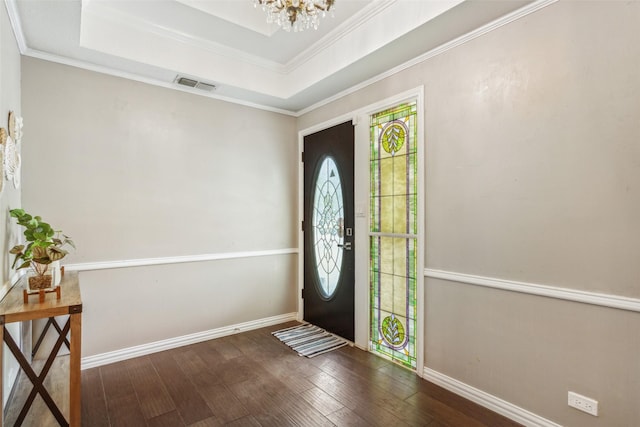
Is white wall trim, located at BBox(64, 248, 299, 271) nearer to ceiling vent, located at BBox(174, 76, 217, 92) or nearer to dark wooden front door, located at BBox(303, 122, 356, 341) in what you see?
dark wooden front door, located at BBox(303, 122, 356, 341)

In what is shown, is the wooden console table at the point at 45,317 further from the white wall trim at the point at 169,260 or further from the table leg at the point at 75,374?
the white wall trim at the point at 169,260

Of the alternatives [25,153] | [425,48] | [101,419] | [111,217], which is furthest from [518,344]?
[25,153]

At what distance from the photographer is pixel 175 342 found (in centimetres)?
325

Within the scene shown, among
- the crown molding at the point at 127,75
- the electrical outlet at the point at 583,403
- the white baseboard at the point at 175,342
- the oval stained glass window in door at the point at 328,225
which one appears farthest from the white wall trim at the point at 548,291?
the crown molding at the point at 127,75

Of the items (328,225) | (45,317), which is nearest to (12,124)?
(45,317)

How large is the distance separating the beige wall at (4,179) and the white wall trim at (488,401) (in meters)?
2.82

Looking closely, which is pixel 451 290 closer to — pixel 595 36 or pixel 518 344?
pixel 518 344

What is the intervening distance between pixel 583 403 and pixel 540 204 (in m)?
1.12

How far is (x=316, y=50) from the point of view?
10.4ft

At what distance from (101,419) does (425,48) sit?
3447 mm


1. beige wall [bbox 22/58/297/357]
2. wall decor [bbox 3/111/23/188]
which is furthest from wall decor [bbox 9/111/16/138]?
beige wall [bbox 22/58/297/357]

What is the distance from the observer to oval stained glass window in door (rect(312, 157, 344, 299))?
11.6 ft

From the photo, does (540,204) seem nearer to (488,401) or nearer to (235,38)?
(488,401)

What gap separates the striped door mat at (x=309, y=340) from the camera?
320 centimetres
